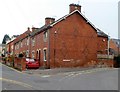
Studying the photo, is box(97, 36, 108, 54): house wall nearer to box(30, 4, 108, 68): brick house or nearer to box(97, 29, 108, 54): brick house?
box(97, 29, 108, 54): brick house

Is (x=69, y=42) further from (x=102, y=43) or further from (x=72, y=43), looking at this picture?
(x=102, y=43)

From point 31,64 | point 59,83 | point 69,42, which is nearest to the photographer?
point 59,83

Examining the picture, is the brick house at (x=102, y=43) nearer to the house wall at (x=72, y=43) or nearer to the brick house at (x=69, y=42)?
the brick house at (x=69, y=42)

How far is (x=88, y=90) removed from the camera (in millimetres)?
16453

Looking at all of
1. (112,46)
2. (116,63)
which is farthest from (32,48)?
(112,46)

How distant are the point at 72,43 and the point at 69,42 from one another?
0.57 metres

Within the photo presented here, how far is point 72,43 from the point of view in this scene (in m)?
44.5

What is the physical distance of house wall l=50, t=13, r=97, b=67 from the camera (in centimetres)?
4288

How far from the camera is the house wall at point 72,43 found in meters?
42.9

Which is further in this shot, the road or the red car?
the red car

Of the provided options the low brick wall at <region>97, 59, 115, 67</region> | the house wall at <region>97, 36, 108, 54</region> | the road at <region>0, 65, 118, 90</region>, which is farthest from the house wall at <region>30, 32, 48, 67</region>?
the road at <region>0, 65, 118, 90</region>

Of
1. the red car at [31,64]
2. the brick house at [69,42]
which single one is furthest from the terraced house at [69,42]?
the red car at [31,64]

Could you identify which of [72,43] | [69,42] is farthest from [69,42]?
[72,43]

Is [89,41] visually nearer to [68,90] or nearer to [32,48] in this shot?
[32,48]
